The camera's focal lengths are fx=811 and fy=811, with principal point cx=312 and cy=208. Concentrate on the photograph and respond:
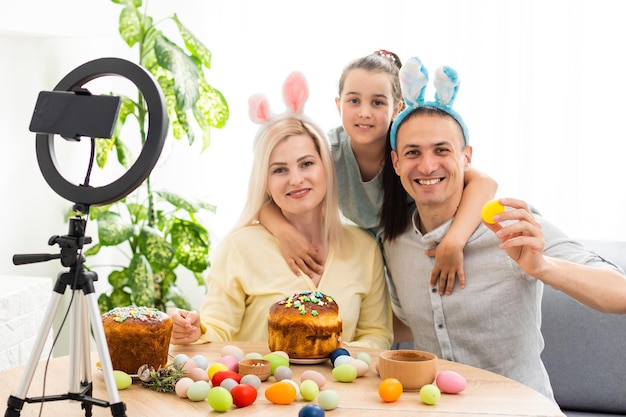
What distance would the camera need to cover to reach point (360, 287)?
2221mm

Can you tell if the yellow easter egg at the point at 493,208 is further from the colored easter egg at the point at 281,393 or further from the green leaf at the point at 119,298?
the green leaf at the point at 119,298

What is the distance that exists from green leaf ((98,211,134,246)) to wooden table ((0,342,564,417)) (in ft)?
5.32

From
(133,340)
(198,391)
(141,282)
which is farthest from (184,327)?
(141,282)

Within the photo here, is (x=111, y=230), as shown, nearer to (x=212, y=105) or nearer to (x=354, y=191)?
(x=212, y=105)

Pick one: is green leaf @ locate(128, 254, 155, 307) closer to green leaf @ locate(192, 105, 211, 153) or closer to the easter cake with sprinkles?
green leaf @ locate(192, 105, 211, 153)

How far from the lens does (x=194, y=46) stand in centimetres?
341

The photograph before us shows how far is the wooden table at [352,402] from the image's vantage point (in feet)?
4.66

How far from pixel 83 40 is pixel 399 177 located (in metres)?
1.86

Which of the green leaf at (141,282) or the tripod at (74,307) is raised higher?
the tripod at (74,307)

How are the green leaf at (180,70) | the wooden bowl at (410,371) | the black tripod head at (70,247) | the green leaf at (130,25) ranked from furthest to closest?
the green leaf at (130,25) → the green leaf at (180,70) → the wooden bowl at (410,371) → the black tripod head at (70,247)

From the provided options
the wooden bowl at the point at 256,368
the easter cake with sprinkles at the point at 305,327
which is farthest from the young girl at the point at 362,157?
the wooden bowl at the point at 256,368

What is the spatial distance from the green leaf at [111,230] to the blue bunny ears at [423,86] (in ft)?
5.04

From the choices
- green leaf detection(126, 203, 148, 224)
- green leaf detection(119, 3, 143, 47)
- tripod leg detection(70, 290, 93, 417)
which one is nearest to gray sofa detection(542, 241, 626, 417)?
tripod leg detection(70, 290, 93, 417)

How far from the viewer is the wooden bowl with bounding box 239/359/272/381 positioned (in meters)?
1.60
